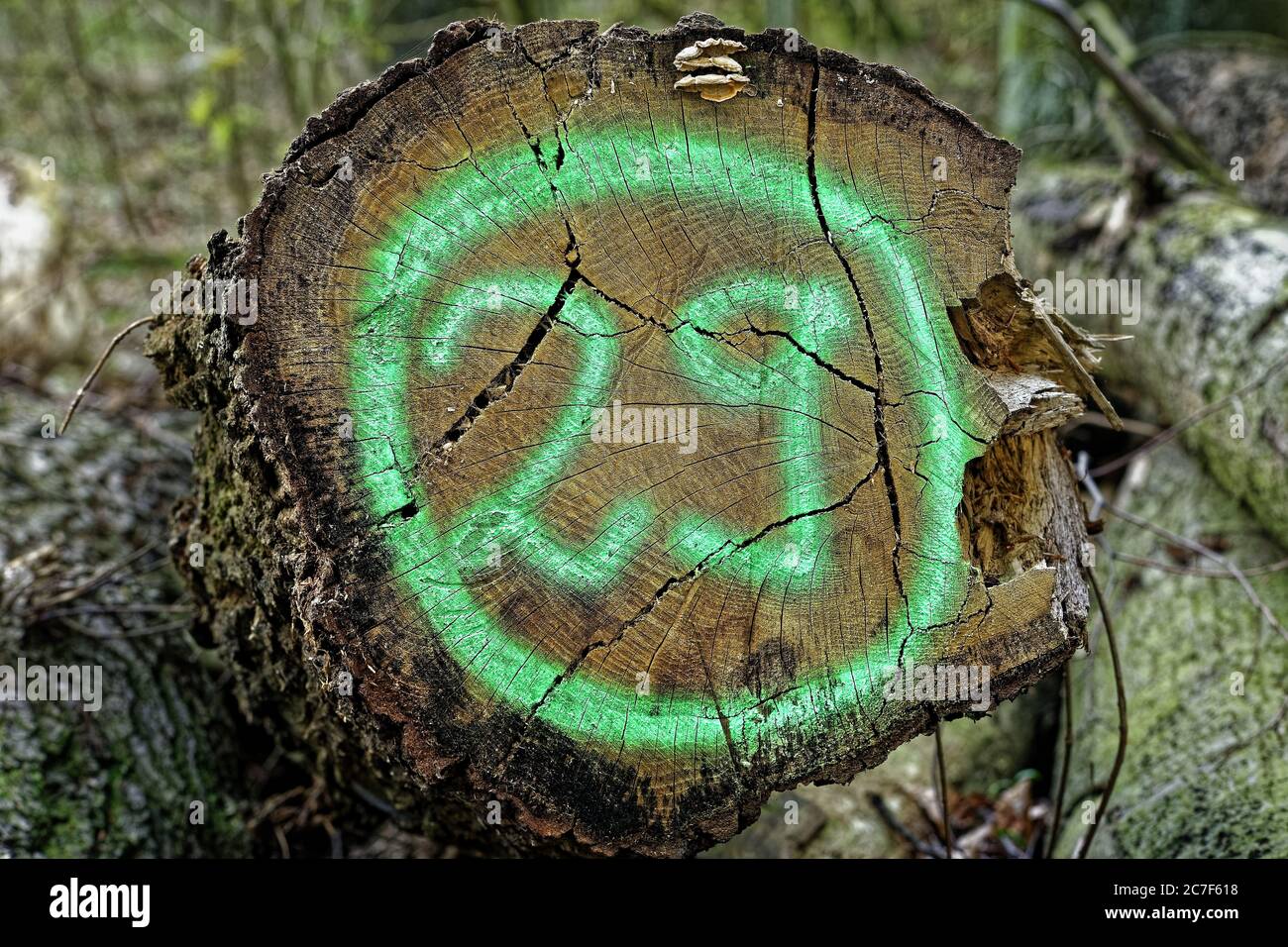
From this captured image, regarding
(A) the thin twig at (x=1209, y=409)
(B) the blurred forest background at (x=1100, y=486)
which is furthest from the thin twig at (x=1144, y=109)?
(A) the thin twig at (x=1209, y=409)

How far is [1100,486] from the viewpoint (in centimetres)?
394

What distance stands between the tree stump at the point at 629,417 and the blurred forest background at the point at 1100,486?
93cm

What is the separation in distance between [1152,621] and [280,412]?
2548mm

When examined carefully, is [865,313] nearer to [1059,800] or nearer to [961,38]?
[1059,800]

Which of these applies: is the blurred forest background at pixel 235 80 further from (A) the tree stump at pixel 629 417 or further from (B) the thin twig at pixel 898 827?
(B) the thin twig at pixel 898 827

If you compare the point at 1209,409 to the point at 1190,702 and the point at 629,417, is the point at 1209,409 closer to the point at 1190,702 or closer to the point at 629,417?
the point at 1190,702

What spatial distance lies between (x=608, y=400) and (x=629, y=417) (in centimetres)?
5

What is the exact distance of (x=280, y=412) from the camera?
5.15 feet

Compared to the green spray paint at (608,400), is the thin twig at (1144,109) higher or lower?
higher

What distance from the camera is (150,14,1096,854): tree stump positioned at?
5.24 ft

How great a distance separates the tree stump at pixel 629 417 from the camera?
160 cm

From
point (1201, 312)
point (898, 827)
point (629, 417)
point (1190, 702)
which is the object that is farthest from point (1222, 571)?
point (629, 417)

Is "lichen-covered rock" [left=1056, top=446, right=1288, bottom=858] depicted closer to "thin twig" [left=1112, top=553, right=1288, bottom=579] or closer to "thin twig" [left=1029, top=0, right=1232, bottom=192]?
"thin twig" [left=1112, top=553, right=1288, bottom=579]

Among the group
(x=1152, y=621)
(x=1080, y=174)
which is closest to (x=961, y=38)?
(x=1080, y=174)
